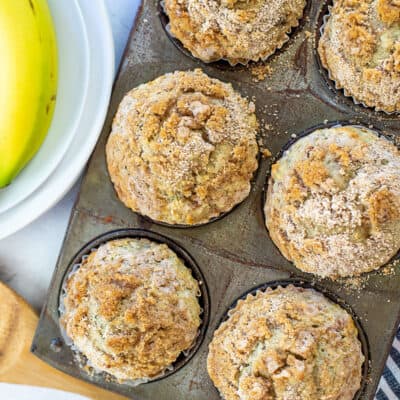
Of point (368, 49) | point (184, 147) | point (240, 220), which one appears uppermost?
point (368, 49)

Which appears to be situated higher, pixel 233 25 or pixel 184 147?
pixel 233 25

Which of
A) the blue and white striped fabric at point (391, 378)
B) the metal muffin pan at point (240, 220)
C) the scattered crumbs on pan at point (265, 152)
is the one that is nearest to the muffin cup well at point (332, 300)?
the metal muffin pan at point (240, 220)

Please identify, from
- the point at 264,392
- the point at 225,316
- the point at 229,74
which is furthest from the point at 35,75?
the point at 264,392

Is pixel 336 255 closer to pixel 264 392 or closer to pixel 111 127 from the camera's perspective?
pixel 264 392

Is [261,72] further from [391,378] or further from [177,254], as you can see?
[391,378]

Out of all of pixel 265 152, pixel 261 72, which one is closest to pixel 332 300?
pixel 265 152

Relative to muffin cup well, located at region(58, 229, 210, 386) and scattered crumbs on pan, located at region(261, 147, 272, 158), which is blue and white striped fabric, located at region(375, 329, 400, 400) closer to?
muffin cup well, located at region(58, 229, 210, 386)
